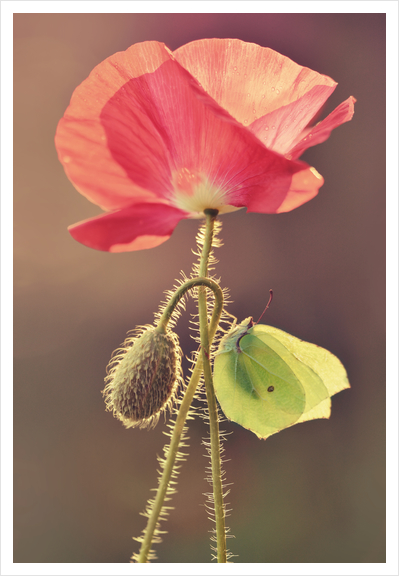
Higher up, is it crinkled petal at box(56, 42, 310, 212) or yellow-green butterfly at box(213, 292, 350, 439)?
crinkled petal at box(56, 42, 310, 212)

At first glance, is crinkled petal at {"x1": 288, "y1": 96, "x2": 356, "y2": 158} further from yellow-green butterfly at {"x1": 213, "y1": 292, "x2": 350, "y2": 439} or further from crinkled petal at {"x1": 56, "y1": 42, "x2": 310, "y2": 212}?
yellow-green butterfly at {"x1": 213, "y1": 292, "x2": 350, "y2": 439}

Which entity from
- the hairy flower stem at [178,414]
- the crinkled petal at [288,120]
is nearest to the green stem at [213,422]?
the hairy flower stem at [178,414]

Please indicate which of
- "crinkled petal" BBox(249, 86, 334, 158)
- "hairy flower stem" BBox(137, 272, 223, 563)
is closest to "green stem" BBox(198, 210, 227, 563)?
"hairy flower stem" BBox(137, 272, 223, 563)

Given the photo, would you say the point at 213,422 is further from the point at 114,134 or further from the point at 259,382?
the point at 114,134

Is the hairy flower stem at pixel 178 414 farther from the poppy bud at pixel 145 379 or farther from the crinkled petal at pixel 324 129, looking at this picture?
the crinkled petal at pixel 324 129

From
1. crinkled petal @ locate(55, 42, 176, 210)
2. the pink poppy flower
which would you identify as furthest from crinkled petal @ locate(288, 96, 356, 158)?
crinkled petal @ locate(55, 42, 176, 210)
